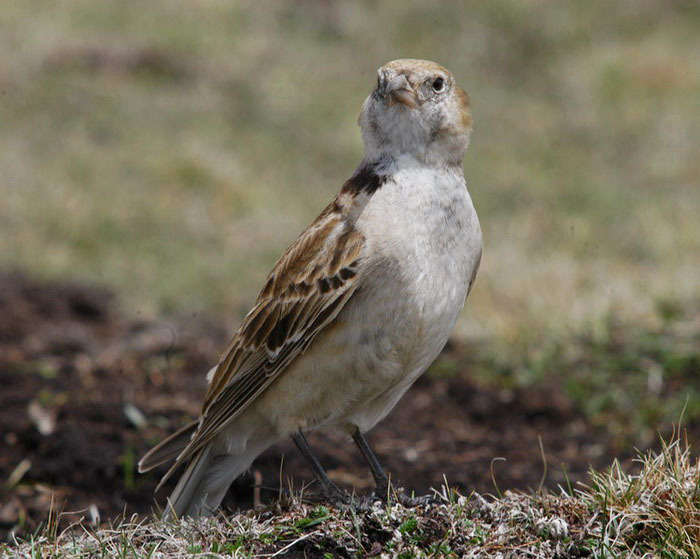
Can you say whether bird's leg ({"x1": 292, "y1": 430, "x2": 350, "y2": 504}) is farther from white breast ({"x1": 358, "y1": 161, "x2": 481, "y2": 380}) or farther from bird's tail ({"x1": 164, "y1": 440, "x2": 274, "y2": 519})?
white breast ({"x1": 358, "y1": 161, "x2": 481, "y2": 380})

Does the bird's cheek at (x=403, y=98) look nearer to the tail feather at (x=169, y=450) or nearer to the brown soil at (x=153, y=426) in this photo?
the tail feather at (x=169, y=450)

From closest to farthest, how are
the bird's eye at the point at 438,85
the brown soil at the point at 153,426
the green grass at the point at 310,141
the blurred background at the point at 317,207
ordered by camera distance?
the bird's eye at the point at 438,85 → the brown soil at the point at 153,426 → the blurred background at the point at 317,207 → the green grass at the point at 310,141

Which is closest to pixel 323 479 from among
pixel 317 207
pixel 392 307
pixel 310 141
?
pixel 392 307

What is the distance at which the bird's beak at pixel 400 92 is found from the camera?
14.7 feet

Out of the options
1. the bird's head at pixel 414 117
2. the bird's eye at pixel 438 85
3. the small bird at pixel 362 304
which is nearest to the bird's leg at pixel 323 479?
the small bird at pixel 362 304

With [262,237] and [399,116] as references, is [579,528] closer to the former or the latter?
[399,116]

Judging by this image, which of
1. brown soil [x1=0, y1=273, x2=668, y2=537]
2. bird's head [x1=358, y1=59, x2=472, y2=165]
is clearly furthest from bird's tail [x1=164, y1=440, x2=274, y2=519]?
bird's head [x1=358, y1=59, x2=472, y2=165]

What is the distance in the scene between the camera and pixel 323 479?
4.35 m

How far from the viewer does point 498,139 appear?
1362 centimetres

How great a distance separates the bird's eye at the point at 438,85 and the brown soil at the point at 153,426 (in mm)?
1890

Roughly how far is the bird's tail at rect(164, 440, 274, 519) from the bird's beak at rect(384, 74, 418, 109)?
64.7 inches

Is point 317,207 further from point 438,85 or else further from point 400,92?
point 400,92

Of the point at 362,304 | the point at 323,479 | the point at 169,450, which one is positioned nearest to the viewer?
the point at 362,304

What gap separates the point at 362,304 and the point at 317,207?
7.08m
